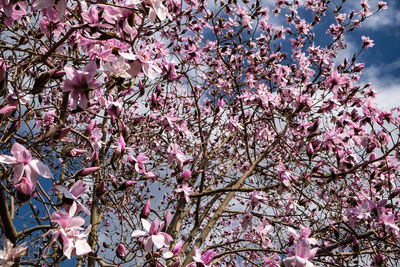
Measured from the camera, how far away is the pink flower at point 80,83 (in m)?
1.26

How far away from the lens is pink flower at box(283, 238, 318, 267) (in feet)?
5.55

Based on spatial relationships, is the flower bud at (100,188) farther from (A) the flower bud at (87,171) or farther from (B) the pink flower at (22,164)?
(B) the pink flower at (22,164)

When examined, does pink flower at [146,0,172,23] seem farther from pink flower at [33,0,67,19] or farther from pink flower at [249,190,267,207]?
pink flower at [249,190,267,207]

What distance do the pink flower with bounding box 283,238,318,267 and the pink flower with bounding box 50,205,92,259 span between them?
1051 millimetres

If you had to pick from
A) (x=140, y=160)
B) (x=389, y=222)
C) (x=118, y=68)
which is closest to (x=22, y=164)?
(x=118, y=68)

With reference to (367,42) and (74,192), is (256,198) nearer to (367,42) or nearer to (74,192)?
(74,192)

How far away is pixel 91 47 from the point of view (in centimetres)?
151

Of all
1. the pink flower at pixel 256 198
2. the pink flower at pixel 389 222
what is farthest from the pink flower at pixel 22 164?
the pink flower at pixel 389 222

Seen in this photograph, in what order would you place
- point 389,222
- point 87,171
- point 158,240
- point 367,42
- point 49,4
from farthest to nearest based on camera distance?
point 367,42
point 389,222
point 158,240
point 87,171
point 49,4

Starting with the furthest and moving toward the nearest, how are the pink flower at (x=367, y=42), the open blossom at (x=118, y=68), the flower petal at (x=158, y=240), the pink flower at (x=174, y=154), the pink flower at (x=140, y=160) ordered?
the pink flower at (x=367, y=42) < the pink flower at (x=174, y=154) < the pink flower at (x=140, y=160) < the flower petal at (x=158, y=240) < the open blossom at (x=118, y=68)

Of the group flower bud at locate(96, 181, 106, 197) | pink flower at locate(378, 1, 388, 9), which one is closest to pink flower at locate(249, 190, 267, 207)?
flower bud at locate(96, 181, 106, 197)

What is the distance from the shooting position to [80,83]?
1.28 m

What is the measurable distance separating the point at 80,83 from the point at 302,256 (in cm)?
144

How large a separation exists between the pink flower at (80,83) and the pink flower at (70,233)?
1.46ft
